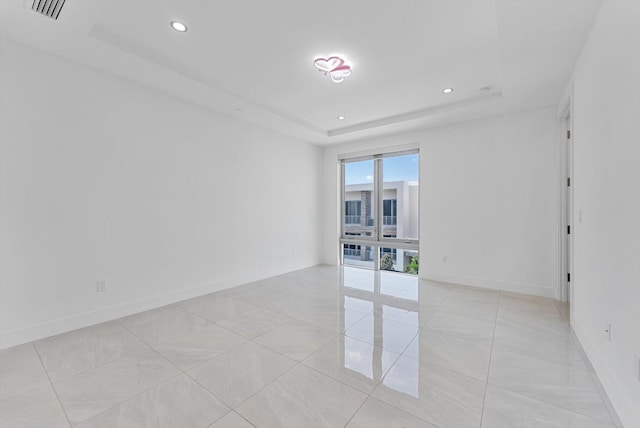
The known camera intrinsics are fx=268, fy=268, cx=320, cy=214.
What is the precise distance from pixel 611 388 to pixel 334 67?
336 cm

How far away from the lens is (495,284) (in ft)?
13.5

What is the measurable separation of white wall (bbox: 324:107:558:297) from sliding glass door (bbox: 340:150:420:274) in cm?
36

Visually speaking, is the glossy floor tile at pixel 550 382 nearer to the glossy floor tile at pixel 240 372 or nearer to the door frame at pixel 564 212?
the glossy floor tile at pixel 240 372

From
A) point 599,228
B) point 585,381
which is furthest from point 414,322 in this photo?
point 599,228

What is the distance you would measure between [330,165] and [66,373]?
5076mm

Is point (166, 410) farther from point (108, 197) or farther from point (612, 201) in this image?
point (612, 201)

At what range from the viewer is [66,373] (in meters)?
2.00

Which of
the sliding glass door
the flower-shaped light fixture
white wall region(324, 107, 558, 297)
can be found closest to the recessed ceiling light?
the flower-shaped light fixture

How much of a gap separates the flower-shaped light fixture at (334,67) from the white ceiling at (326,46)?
0.07 m

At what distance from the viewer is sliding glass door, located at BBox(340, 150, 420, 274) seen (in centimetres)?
512

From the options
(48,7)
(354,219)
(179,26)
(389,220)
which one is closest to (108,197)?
(48,7)

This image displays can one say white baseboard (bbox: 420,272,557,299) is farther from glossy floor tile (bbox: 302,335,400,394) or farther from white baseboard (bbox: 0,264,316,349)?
white baseboard (bbox: 0,264,316,349)

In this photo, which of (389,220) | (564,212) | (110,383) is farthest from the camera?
(389,220)

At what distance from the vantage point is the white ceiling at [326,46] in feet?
6.73
